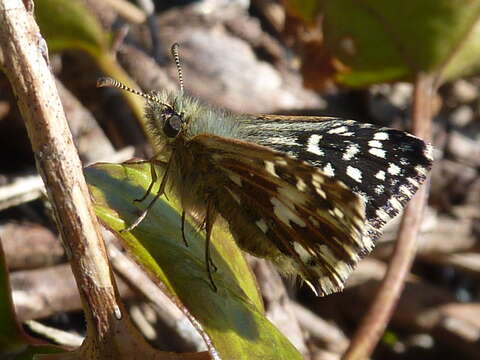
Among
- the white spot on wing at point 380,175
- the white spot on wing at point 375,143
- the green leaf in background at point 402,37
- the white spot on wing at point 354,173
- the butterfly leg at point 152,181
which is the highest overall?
the green leaf in background at point 402,37

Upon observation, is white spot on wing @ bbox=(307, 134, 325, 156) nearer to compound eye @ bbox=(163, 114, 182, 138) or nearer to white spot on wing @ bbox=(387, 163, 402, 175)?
white spot on wing @ bbox=(387, 163, 402, 175)

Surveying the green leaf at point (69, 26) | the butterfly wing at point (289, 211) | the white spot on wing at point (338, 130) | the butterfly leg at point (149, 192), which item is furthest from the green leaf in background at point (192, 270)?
the green leaf at point (69, 26)

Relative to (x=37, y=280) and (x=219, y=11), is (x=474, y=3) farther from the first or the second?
(x=37, y=280)

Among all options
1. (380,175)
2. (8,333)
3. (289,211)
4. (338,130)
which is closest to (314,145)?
(338,130)

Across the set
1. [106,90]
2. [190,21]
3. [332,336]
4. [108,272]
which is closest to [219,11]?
[190,21]

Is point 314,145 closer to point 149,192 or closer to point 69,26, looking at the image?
point 149,192

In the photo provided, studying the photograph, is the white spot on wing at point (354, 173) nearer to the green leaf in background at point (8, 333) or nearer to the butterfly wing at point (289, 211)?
the butterfly wing at point (289, 211)

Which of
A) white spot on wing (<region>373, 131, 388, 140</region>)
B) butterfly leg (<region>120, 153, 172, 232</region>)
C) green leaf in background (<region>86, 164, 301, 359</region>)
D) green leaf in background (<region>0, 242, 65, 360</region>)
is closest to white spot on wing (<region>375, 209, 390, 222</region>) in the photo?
white spot on wing (<region>373, 131, 388, 140</region>)
